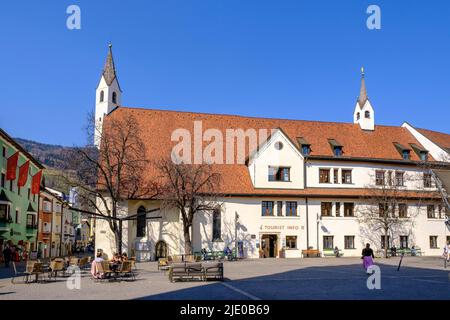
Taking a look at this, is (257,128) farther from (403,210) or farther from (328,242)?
(403,210)

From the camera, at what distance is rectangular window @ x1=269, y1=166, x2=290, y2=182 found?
1889 inches

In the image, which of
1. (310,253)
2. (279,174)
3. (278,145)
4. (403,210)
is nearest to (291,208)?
(279,174)

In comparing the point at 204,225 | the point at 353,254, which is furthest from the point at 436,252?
the point at 204,225

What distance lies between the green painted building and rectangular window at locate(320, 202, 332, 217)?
1121 inches

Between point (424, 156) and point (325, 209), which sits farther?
point (424, 156)

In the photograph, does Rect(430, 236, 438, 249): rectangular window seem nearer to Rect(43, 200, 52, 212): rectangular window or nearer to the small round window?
the small round window

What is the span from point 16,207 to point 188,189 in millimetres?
20091

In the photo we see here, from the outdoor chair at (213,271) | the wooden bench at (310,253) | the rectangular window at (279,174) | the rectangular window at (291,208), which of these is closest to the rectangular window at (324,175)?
the rectangular window at (279,174)

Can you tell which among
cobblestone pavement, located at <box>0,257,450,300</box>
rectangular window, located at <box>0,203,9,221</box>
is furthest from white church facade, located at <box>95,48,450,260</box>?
cobblestone pavement, located at <box>0,257,450,300</box>

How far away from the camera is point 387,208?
4866cm

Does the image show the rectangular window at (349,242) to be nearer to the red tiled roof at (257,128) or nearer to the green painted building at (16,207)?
the red tiled roof at (257,128)
